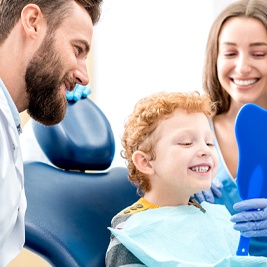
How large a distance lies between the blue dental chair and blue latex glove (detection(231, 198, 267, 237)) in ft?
1.16

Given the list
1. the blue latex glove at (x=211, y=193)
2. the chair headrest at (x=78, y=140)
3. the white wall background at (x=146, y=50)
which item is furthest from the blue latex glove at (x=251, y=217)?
the white wall background at (x=146, y=50)

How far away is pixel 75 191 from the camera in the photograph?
1785 mm

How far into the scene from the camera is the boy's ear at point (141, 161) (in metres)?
1.63

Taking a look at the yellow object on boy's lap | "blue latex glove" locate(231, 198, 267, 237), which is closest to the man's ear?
the yellow object on boy's lap

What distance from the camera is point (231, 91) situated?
7.11 ft

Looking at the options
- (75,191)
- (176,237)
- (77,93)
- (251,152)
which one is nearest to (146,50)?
(77,93)

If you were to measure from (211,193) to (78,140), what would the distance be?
Answer: 1.41 feet

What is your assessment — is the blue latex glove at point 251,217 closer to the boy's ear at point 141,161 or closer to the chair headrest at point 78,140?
the boy's ear at point 141,161

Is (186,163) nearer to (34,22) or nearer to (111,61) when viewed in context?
(34,22)

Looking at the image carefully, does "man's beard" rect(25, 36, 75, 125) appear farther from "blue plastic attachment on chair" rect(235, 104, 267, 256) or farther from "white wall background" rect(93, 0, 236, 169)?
"white wall background" rect(93, 0, 236, 169)

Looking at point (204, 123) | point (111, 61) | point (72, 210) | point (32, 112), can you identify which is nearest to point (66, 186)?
point (72, 210)

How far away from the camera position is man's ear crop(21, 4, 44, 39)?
4.86 ft

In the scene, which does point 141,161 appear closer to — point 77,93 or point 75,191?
point 75,191

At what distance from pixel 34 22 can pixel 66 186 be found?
0.50 metres
